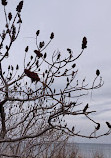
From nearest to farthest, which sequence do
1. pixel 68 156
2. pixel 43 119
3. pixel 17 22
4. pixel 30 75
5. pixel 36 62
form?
pixel 30 75
pixel 17 22
pixel 36 62
pixel 43 119
pixel 68 156

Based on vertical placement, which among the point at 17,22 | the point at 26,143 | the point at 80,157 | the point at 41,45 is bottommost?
the point at 80,157

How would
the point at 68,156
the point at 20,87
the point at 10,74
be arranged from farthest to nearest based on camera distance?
the point at 68,156 → the point at 20,87 → the point at 10,74

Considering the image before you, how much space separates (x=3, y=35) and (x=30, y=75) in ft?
7.08

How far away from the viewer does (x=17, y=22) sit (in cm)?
271

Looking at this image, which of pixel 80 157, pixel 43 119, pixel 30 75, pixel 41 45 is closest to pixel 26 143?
A: pixel 43 119

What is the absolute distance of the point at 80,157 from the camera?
12297mm

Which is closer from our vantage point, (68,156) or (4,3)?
(4,3)

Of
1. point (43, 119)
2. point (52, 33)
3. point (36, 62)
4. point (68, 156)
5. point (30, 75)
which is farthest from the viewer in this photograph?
point (68, 156)

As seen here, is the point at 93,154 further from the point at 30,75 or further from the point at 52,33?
the point at 30,75

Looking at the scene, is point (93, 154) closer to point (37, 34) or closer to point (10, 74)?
point (10, 74)

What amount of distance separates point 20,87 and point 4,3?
263 centimetres

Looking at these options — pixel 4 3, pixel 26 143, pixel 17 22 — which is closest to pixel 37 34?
pixel 17 22

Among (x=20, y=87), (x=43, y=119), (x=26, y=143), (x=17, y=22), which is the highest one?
(x=17, y=22)

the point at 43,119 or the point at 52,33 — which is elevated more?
the point at 52,33
